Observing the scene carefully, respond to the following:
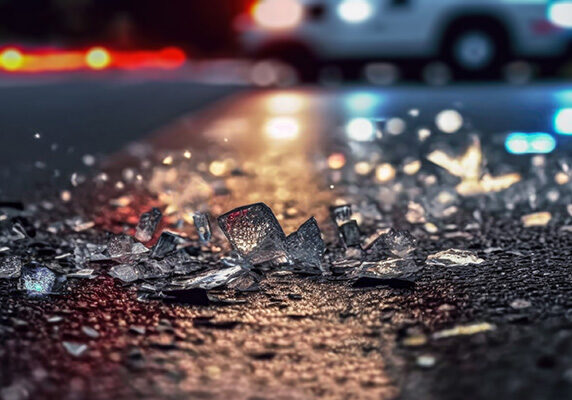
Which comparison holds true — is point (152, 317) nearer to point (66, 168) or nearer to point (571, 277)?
point (571, 277)

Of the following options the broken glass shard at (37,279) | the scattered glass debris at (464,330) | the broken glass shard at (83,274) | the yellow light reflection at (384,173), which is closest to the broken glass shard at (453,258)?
the scattered glass debris at (464,330)

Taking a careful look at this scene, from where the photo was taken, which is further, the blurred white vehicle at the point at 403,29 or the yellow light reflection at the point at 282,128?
the blurred white vehicle at the point at 403,29

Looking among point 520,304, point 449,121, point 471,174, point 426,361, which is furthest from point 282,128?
point 426,361

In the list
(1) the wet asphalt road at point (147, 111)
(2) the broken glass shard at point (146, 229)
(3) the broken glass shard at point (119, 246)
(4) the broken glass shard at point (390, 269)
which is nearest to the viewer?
(4) the broken glass shard at point (390, 269)

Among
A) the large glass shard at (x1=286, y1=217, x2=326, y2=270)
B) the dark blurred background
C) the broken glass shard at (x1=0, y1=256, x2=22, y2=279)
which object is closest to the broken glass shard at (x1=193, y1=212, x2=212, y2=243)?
the large glass shard at (x1=286, y1=217, x2=326, y2=270)

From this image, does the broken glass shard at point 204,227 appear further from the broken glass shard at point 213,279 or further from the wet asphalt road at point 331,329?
the broken glass shard at point 213,279

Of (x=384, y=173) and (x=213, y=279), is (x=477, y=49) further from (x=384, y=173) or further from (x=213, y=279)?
(x=213, y=279)
